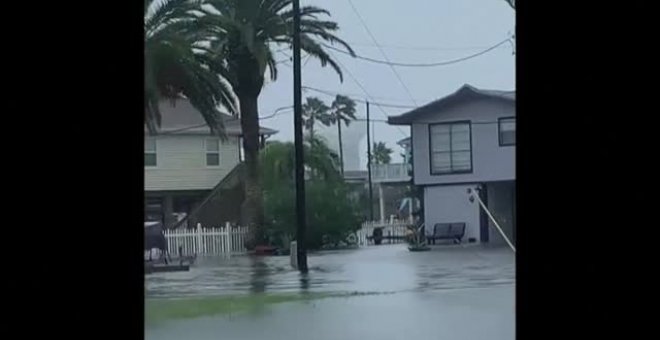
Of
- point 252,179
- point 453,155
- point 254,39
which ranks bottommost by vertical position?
point 252,179

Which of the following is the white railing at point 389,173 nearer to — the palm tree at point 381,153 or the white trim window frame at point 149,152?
the palm tree at point 381,153

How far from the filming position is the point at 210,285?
3.94 meters

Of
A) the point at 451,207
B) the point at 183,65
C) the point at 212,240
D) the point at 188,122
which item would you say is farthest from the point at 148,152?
the point at 451,207

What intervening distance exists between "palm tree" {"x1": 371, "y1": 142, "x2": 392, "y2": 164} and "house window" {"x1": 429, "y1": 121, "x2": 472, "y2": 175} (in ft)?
0.71

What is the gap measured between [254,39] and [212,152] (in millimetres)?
670

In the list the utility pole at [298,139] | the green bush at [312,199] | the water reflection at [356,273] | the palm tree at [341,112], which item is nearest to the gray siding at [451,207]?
the water reflection at [356,273]

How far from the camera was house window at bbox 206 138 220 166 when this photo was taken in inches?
156

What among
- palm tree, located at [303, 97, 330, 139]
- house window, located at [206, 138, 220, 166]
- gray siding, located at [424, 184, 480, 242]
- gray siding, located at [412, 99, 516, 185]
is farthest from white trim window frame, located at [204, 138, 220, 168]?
gray siding, located at [424, 184, 480, 242]

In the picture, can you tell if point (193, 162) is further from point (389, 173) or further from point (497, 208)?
point (497, 208)

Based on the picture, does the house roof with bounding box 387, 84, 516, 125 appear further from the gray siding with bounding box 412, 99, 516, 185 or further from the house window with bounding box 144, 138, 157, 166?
the house window with bounding box 144, 138, 157, 166

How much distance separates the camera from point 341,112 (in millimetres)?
4250

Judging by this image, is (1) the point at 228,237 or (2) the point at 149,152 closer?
(2) the point at 149,152
